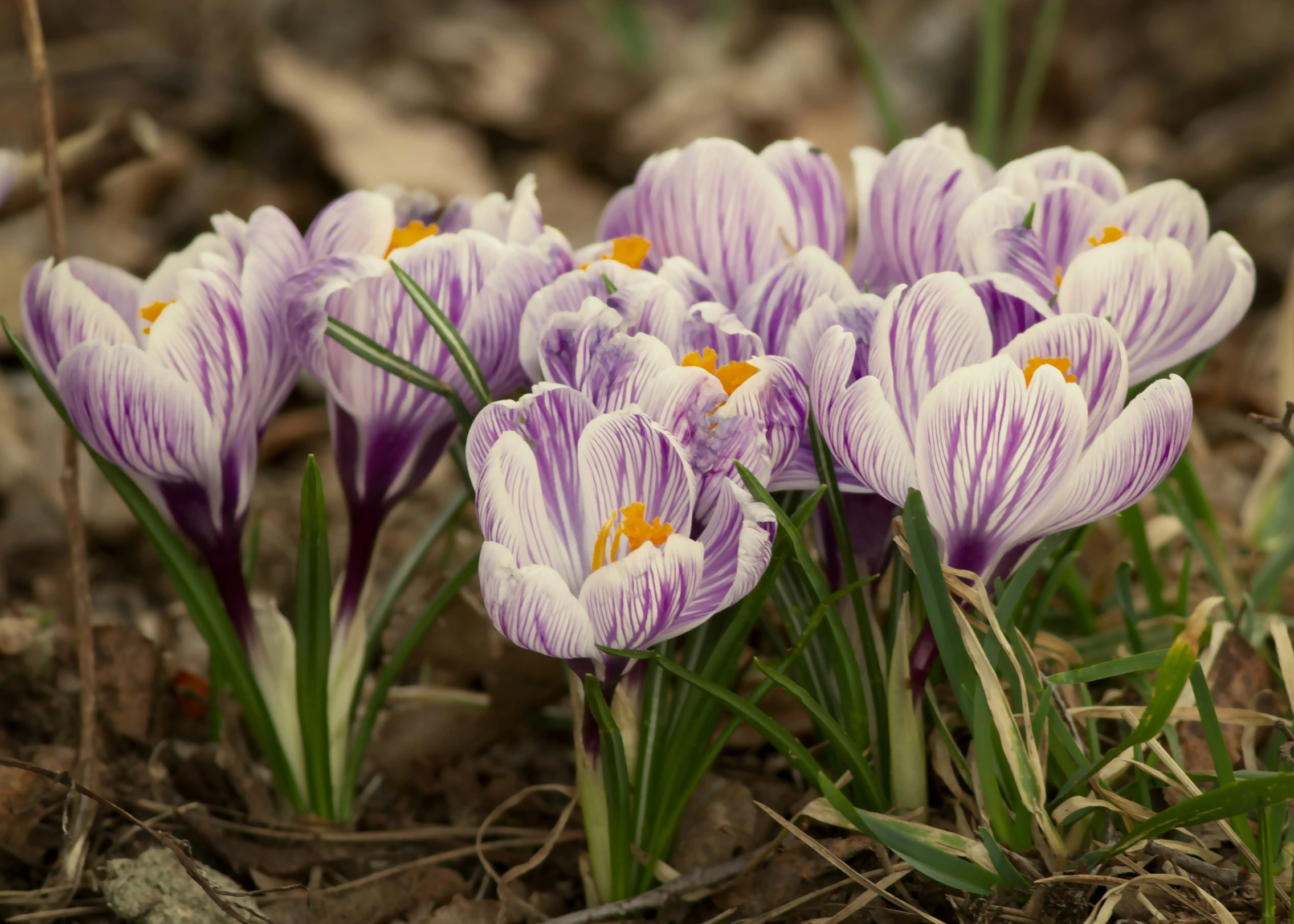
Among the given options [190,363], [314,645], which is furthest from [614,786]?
[190,363]

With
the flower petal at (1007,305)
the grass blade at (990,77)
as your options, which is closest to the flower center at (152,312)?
the flower petal at (1007,305)

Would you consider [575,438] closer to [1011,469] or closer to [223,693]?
[1011,469]

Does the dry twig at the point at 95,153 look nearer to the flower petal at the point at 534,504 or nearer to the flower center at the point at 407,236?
the flower center at the point at 407,236

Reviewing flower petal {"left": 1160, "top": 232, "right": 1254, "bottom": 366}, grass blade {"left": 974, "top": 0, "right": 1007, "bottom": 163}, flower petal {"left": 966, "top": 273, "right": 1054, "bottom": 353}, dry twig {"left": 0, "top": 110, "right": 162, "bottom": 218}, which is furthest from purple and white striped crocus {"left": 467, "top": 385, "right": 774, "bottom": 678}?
grass blade {"left": 974, "top": 0, "right": 1007, "bottom": 163}

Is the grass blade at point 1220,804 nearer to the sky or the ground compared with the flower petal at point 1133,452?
nearer to the ground

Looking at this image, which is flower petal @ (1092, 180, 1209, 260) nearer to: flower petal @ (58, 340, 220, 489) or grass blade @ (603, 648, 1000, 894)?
grass blade @ (603, 648, 1000, 894)
